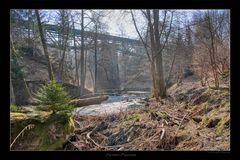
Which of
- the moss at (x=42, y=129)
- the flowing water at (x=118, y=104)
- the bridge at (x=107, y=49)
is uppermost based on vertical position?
the bridge at (x=107, y=49)

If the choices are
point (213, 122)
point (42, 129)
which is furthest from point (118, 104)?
point (213, 122)

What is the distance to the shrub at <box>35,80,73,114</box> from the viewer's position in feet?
6.95

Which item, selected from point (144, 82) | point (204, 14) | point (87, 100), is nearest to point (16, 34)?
point (87, 100)

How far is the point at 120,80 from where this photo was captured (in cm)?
216

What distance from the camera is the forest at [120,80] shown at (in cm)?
212

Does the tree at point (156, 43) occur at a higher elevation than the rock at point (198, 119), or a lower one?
higher

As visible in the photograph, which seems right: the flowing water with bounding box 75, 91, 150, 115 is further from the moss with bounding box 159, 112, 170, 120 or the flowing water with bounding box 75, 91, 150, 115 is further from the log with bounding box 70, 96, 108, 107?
the moss with bounding box 159, 112, 170, 120

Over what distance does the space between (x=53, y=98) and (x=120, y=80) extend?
0.50 metres

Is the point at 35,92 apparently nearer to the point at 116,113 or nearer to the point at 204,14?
the point at 116,113

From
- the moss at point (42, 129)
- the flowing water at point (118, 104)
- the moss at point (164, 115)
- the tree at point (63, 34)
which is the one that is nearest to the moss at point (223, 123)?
the moss at point (164, 115)
